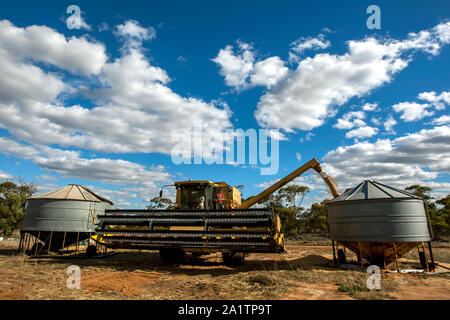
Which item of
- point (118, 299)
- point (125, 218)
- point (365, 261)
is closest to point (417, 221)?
point (365, 261)

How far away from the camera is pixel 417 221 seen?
10.7 m

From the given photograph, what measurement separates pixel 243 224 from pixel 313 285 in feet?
10.1

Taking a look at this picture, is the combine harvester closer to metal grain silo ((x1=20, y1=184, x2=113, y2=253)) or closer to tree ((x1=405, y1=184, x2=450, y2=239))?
metal grain silo ((x1=20, y1=184, x2=113, y2=253))

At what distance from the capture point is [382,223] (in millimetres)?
10531

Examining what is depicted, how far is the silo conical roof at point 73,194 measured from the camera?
1609 centimetres

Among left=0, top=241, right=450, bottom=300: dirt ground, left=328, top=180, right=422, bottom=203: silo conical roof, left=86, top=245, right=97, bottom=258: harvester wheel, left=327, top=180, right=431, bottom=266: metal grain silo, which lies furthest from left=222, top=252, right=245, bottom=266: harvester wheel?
left=86, top=245, right=97, bottom=258: harvester wheel

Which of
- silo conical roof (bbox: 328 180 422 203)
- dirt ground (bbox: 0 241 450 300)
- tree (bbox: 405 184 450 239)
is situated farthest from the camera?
tree (bbox: 405 184 450 239)

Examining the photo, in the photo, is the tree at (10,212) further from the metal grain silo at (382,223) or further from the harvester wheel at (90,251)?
the metal grain silo at (382,223)

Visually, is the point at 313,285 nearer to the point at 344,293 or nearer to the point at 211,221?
the point at 344,293

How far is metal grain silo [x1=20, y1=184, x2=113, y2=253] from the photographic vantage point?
50.9ft

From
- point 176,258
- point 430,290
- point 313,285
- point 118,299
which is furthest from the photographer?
point 176,258

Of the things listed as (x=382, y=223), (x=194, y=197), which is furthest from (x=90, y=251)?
(x=382, y=223)

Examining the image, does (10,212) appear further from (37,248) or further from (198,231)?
(198,231)

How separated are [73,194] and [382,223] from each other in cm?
1774
